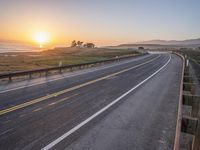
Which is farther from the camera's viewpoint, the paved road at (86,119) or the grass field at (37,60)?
the grass field at (37,60)

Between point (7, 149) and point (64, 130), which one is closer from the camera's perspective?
point (7, 149)

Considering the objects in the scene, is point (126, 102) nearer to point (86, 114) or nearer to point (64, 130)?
point (86, 114)

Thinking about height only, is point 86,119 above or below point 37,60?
above

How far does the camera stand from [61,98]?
1105cm

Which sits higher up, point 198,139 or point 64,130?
point 198,139

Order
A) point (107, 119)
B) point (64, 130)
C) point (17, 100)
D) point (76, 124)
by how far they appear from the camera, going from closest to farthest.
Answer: point (64, 130), point (76, 124), point (107, 119), point (17, 100)

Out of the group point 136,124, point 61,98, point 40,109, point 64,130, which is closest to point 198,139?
point 136,124

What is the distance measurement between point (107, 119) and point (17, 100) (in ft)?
14.8

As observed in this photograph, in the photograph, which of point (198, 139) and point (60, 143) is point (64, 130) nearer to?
point (60, 143)

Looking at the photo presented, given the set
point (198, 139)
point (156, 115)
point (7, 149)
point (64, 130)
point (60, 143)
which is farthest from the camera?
point (156, 115)

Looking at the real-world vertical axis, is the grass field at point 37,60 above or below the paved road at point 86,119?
below

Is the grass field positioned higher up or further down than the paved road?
further down

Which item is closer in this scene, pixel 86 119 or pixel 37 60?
pixel 86 119

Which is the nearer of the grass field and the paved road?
the paved road
